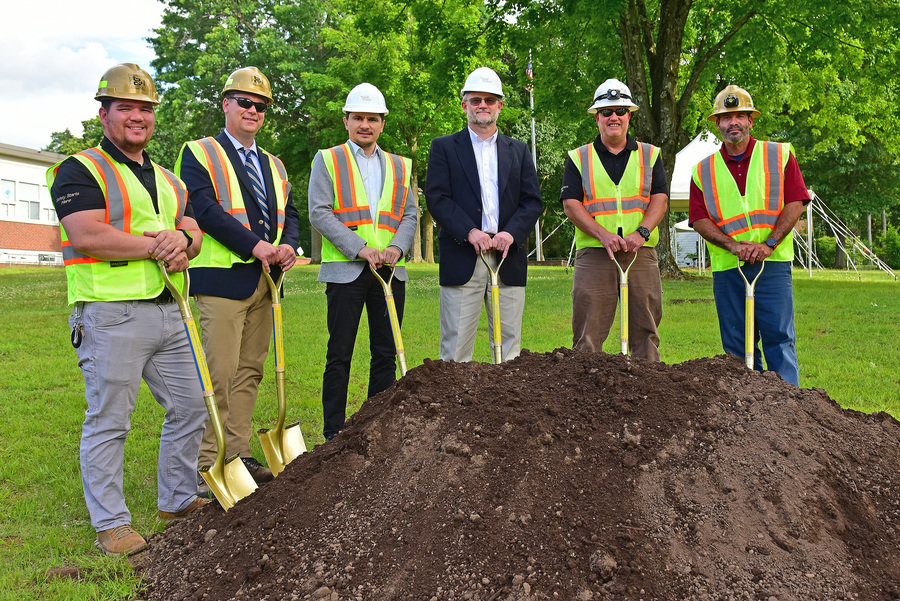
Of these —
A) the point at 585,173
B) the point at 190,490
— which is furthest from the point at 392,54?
the point at 190,490

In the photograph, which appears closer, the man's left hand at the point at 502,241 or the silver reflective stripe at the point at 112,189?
the silver reflective stripe at the point at 112,189

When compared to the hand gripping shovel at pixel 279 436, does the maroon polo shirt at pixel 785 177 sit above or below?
above

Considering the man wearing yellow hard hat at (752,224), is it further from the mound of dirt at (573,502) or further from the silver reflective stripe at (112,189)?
A: the silver reflective stripe at (112,189)

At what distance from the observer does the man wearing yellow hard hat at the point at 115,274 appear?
133 inches

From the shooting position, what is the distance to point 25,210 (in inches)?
1328

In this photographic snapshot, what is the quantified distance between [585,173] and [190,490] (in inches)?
127

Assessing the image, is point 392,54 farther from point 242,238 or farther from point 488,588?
point 488,588

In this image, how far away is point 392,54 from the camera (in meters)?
24.0

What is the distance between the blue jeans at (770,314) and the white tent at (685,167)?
13.9 metres

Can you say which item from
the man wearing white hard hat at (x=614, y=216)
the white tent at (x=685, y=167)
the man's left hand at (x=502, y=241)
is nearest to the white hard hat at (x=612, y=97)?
the man wearing white hard hat at (x=614, y=216)

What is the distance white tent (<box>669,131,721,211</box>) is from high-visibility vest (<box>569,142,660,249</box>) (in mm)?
13863

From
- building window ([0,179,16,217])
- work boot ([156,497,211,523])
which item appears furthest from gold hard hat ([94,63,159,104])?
building window ([0,179,16,217])

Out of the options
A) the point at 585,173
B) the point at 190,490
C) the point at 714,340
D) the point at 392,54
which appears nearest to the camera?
the point at 190,490

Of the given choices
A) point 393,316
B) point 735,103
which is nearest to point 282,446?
point 393,316
